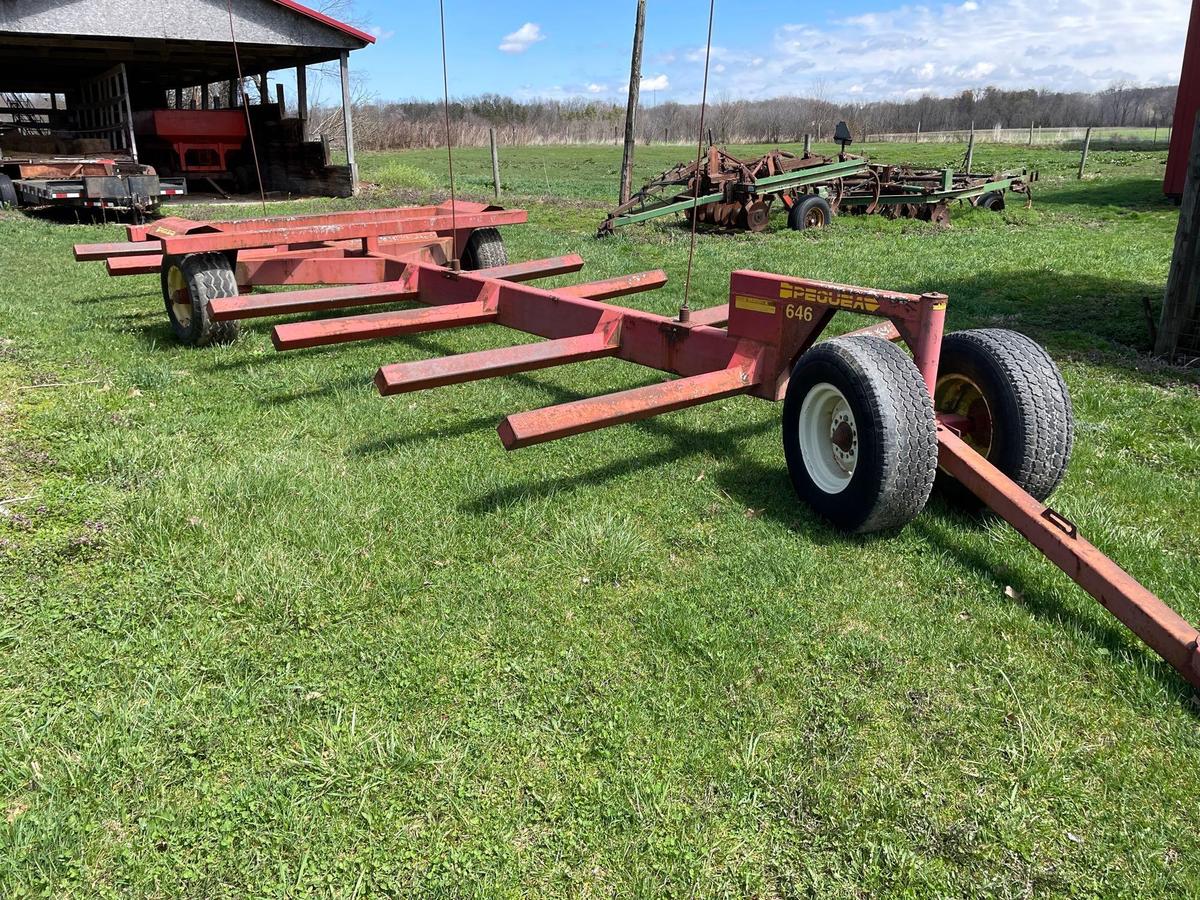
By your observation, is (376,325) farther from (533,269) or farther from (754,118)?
(754,118)

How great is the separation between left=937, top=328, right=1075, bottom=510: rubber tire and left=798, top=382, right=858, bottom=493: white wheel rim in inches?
23.3

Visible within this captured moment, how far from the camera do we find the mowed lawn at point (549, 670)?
2.01 m

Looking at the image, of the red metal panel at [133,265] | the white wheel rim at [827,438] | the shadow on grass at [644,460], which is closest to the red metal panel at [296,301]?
the red metal panel at [133,265]

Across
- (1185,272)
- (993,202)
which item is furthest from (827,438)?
(993,202)

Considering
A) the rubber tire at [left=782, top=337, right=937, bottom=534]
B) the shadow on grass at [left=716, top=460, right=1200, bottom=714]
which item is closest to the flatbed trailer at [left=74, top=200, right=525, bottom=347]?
the shadow on grass at [left=716, top=460, right=1200, bottom=714]

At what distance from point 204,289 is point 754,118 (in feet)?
188

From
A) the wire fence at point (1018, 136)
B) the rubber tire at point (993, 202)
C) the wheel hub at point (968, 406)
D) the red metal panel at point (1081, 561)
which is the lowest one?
the red metal panel at point (1081, 561)

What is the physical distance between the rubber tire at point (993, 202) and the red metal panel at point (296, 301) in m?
15.1

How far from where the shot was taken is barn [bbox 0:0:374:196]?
16.7 m

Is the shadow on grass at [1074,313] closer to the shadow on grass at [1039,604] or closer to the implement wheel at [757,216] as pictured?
the shadow on grass at [1039,604]

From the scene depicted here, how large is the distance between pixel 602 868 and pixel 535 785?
0.30 m

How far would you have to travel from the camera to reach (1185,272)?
612 centimetres

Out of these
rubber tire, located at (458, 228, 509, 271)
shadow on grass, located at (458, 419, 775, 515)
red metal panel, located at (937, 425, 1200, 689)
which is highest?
rubber tire, located at (458, 228, 509, 271)

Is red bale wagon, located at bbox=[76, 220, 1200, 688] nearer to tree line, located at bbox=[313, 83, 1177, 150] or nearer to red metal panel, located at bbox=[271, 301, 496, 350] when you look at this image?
red metal panel, located at bbox=[271, 301, 496, 350]
